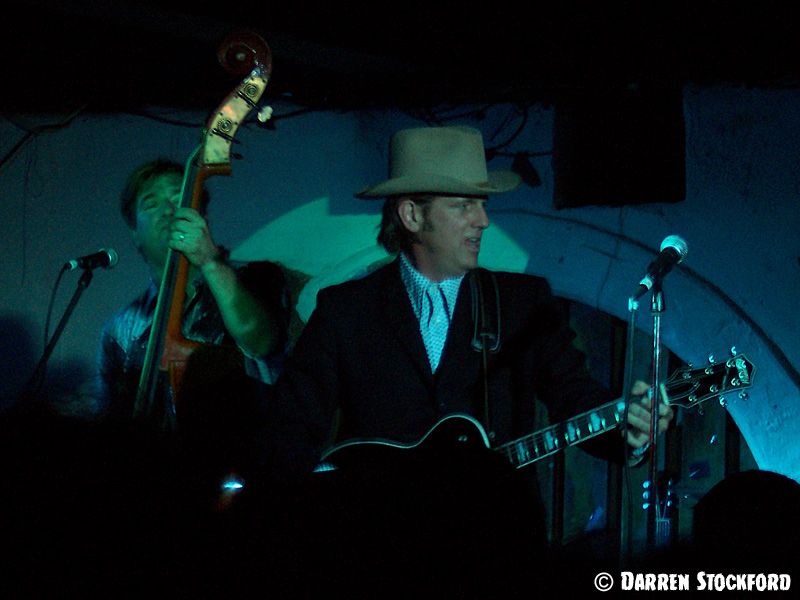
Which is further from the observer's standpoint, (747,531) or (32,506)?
(747,531)

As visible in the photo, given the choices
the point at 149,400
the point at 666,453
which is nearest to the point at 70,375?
the point at 149,400

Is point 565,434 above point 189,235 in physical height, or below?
below

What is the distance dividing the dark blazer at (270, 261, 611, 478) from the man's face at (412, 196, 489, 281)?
105mm

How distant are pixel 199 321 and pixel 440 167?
5.03 ft

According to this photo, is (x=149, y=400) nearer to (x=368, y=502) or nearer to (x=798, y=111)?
(x=368, y=502)

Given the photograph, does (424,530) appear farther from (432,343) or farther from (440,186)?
(440,186)

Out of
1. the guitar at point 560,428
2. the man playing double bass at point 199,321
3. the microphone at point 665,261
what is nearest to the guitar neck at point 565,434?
the guitar at point 560,428

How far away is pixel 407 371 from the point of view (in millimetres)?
4078

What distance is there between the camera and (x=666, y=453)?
17.7 ft

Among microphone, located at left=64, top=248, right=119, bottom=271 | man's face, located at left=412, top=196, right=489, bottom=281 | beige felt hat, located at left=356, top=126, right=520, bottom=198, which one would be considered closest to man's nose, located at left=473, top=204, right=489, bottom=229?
man's face, located at left=412, top=196, right=489, bottom=281

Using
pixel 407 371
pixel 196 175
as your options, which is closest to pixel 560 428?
pixel 407 371

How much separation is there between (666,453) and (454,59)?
2.49 m

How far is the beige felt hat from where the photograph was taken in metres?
4.28

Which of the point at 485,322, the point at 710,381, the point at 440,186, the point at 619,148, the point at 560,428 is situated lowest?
the point at 560,428
